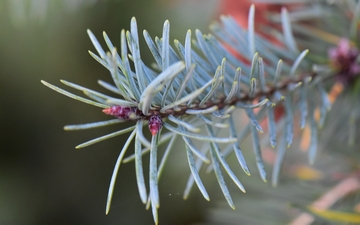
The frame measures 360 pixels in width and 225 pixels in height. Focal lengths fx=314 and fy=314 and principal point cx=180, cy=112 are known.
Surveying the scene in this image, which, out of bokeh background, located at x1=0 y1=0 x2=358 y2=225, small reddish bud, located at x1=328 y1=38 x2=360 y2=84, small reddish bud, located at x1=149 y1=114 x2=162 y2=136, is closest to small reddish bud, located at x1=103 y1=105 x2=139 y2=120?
small reddish bud, located at x1=149 y1=114 x2=162 y2=136

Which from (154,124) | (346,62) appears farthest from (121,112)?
(346,62)

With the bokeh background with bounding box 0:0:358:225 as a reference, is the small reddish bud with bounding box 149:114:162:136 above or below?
below

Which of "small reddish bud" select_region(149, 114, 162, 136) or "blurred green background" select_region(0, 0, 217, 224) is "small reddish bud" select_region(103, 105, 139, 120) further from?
"blurred green background" select_region(0, 0, 217, 224)

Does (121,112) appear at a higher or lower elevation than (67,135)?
lower

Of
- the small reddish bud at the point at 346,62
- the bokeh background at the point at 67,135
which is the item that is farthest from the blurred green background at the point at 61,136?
the small reddish bud at the point at 346,62

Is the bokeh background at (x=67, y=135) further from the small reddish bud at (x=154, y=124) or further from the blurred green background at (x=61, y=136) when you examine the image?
the small reddish bud at (x=154, y=124)

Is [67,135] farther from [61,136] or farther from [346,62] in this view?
[346,62]

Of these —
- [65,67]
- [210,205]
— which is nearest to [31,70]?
[65,67]
